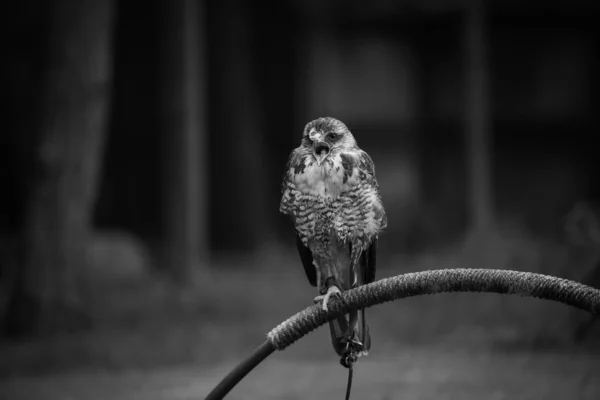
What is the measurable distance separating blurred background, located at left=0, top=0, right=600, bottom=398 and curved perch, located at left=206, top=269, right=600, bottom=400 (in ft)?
6.82

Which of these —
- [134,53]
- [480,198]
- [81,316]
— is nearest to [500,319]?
[480,198]

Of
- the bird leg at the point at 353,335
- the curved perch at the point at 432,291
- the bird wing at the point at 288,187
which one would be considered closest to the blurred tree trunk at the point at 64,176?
the bird wing at the point at 288,187

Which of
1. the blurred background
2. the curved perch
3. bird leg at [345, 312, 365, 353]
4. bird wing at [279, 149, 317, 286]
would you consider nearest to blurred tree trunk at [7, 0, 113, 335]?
the blurred background

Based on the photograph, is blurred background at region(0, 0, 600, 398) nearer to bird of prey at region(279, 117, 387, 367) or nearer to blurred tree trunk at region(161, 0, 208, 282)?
blurred tree trunk at region(161, 0, 208, 282)

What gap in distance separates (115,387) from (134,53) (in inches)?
162

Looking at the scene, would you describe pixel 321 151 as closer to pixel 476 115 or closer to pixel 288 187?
pixel 288 187

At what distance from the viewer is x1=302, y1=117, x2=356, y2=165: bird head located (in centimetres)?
231

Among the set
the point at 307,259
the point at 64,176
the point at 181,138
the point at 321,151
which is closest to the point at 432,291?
the point at 321,151

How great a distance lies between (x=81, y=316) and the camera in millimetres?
4742

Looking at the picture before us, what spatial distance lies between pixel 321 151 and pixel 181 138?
3.35m

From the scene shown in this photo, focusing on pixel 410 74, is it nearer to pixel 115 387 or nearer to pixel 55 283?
pixel 55 283

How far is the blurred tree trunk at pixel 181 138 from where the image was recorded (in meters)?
5.57

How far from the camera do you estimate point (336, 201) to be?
7.66 ft

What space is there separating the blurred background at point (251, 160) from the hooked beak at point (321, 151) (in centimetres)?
191
